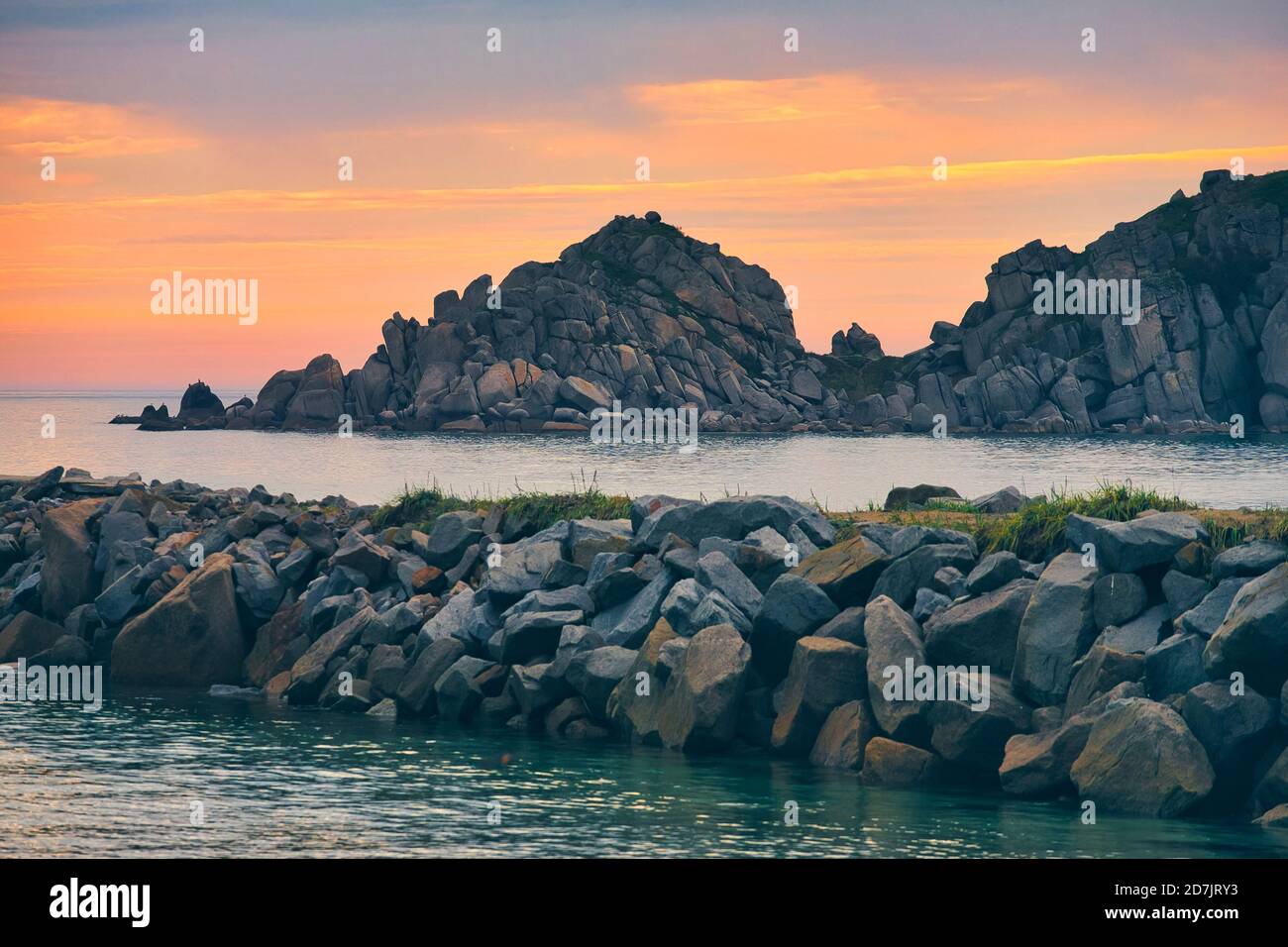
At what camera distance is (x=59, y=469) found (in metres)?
41.3

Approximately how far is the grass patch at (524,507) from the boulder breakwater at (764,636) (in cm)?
9

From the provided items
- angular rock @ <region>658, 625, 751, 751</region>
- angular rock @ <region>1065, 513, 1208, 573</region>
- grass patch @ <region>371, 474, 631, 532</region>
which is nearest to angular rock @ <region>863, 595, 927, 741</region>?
angular rock @ <region>658, 625, 751, 751</region>

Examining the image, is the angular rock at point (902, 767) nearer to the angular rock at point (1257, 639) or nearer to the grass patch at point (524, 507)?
the angular rock at point (1257, 639)

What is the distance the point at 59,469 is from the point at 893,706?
96.6 feet

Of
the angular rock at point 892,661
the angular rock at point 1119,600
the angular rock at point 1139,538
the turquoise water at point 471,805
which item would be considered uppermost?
the angular rock at point 1139,538

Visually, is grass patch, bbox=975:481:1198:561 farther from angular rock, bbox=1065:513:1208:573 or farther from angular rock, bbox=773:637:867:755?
angular rock, bbox=773:637:867:755

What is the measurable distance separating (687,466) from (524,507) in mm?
56420

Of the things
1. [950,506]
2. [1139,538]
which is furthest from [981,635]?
[950,506]

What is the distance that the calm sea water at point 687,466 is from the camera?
61938mm

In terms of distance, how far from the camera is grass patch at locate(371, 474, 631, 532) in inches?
1148

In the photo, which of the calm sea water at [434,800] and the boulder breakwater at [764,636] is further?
the boulder breakwater at [764,636]

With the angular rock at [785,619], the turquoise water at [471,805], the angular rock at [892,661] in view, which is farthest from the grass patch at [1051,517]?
the turquoise water at [471,805]

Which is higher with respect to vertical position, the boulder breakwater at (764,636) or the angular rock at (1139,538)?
the angular rock at (1139,538)
